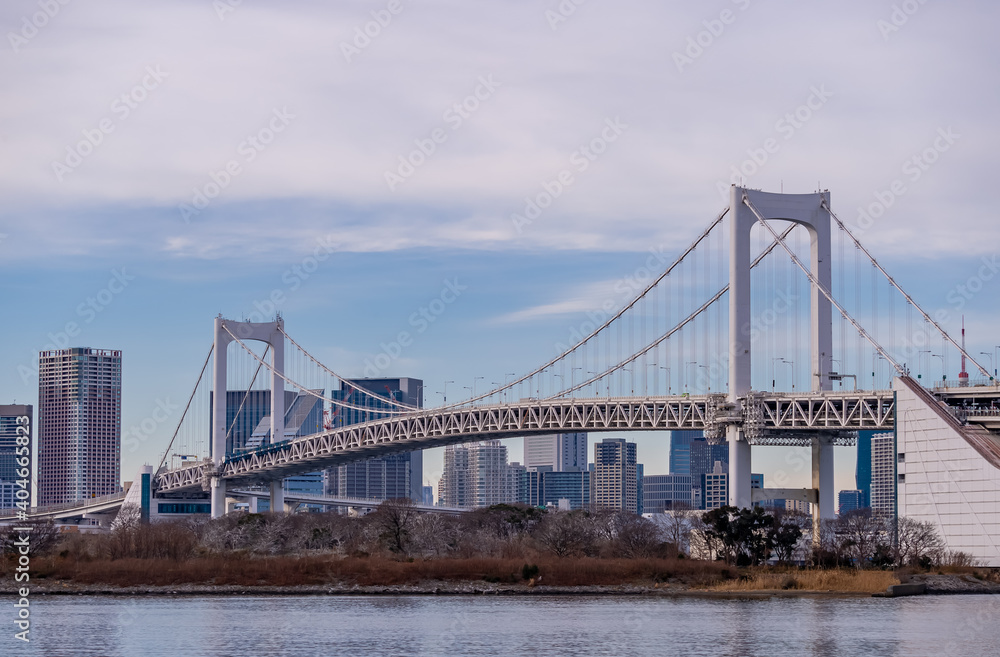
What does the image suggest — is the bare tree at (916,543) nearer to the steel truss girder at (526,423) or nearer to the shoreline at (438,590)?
the shoreline at (438,590)

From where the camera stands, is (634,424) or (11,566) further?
(634,424)

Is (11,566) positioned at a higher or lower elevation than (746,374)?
lower

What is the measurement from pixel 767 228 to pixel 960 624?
28522 mm

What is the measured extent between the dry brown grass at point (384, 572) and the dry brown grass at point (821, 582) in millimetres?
1659

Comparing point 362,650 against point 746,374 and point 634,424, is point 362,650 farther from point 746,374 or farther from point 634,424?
point 634,424

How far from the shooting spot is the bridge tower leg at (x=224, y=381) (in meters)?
118

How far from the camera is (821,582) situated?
62.2m

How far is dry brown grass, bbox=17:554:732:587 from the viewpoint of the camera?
6544 cm

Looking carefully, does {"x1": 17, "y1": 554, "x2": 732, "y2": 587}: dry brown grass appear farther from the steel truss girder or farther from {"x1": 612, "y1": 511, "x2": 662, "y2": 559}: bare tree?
the steel truss girder

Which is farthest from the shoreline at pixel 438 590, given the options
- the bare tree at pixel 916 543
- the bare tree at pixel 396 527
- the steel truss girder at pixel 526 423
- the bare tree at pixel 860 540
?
the bare tree at pixel 396 527

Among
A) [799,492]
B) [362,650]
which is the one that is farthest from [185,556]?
[362,650]

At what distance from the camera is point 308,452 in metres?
107

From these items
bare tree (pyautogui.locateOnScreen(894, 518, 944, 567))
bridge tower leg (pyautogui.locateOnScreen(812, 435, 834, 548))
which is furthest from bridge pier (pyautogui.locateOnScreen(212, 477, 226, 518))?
bare tree (pyautogui.locateOnScreen(894, 518, 944, 567))

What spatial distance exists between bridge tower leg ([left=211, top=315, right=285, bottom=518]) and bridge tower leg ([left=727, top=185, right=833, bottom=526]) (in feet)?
170
